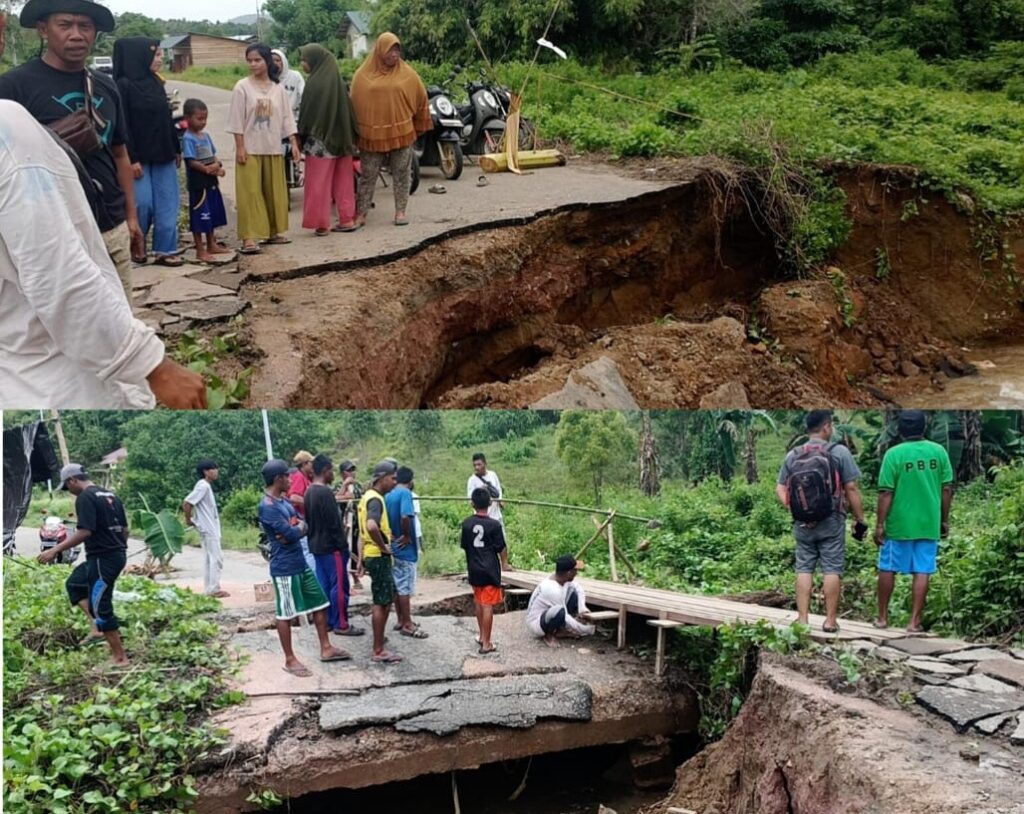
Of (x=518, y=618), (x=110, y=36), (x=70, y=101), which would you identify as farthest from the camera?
(x=518, y=618)

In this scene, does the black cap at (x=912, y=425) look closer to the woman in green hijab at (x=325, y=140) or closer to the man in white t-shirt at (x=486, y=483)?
the man in white t-shirt at (x=486, y=483)

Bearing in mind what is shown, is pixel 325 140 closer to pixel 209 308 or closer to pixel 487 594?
pixel 209 308

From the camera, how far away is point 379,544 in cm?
608

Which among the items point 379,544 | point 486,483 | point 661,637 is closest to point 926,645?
point 661,637

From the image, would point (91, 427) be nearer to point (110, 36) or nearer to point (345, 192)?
point (110, 36)

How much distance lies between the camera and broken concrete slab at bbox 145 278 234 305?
17.0 feet

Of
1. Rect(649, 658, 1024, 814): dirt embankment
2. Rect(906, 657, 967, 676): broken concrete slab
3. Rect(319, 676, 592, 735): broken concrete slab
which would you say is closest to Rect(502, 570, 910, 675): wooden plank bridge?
Rect(906, 657, 967, 676): broken concrete slab

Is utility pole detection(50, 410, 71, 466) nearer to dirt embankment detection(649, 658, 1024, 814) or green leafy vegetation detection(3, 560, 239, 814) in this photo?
green leafy vegetation detection(3, 560, 239, 814)

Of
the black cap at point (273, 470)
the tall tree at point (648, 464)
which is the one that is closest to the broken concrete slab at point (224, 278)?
the black cap at point (273, 470)

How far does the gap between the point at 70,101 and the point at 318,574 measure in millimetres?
3942

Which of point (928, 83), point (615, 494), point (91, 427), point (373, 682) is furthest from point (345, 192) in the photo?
point (928, 83)

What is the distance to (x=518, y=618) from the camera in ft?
24.0

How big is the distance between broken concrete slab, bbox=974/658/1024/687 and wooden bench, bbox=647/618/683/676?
1786mm

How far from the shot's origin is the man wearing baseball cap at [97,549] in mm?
5191
